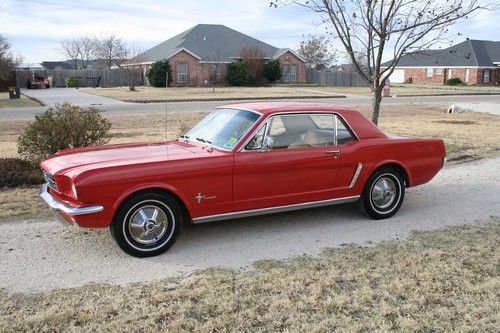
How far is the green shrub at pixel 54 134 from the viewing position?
834 cm

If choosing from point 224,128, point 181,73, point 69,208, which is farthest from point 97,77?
point 69,208

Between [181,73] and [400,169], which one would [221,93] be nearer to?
[181,73]

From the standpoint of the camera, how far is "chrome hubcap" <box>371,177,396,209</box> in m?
6.34

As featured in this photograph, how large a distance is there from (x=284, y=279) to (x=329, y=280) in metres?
0.37

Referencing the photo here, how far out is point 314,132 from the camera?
5977 mm

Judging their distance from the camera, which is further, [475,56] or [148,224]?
[475,56]

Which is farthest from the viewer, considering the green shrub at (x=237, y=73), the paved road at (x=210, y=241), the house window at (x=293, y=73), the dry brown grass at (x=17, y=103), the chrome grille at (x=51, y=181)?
the house window at (x=293, y=73)

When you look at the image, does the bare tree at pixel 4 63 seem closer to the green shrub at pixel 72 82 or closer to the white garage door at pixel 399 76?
the green shrub at pixel 72 82

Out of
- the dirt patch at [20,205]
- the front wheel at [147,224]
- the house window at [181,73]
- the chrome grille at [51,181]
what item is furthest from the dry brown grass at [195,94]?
the front wheel at [147,224]

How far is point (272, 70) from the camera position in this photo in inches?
2149

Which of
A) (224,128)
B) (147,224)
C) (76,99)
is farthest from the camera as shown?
(76,99)

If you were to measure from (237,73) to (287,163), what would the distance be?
47596 millimetres

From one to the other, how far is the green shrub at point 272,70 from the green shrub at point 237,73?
2.84 metres

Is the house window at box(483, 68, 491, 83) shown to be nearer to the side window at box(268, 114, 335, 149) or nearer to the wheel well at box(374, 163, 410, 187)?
the wheel well at box(374, 163, 410, 187)
